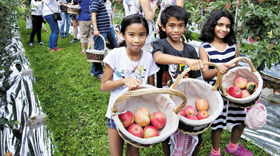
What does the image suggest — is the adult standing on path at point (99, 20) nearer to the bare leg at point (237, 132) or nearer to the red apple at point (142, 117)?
the red apple at point (142, 117)

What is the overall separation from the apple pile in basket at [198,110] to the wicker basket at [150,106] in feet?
0.64

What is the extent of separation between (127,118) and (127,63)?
426mm

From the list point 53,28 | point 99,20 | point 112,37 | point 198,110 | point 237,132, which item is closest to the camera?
point 198,110

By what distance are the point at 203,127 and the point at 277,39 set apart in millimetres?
1967

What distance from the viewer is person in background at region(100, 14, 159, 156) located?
1.35 m

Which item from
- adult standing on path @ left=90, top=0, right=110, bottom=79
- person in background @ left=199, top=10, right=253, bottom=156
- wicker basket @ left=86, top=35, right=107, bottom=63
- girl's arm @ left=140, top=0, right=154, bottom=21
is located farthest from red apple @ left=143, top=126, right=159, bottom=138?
adult standing on path @ left=90, top=0, right=110, bottom=79

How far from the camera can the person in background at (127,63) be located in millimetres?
1348

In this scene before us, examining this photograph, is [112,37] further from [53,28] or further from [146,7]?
[53,28]

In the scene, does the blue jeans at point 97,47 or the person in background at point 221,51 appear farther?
the blue jeans at point 97,47

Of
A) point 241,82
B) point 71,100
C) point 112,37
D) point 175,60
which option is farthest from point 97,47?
point 241,82

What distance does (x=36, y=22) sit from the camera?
543 centimetres

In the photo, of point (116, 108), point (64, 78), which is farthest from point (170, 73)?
point (64, 78)

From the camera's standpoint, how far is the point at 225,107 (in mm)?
1778

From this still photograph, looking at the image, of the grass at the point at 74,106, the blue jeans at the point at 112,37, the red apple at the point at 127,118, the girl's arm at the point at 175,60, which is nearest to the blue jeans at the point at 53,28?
the grass at the point at 74,106
